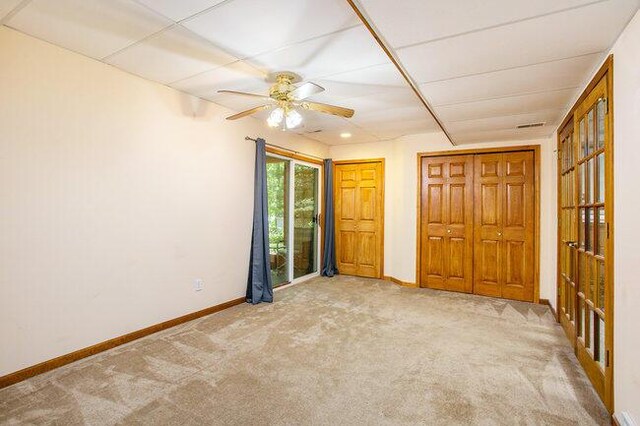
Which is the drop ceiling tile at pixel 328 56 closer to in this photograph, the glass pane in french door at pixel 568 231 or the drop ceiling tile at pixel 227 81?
the drop ceiling tile at pixel 227 81

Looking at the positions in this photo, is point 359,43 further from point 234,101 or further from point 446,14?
point 234,101

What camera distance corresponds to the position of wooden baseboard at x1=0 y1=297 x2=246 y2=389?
2299 millimetres

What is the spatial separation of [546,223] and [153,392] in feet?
16.1

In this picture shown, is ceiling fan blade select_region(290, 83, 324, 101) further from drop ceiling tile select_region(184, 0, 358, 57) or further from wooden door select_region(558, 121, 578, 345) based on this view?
wooden door select_region(558, 121, 578, 345)

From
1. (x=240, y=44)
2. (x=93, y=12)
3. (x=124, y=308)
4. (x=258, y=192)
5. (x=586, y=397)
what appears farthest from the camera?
(x=258, y=192)

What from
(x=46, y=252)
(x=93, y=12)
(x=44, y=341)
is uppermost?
(x=93, y=12)

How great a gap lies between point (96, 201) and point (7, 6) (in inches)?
55.4

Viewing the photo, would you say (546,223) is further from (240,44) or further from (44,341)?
(44,341)

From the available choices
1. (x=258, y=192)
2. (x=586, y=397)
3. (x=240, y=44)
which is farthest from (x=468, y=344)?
(x=240, y=44)

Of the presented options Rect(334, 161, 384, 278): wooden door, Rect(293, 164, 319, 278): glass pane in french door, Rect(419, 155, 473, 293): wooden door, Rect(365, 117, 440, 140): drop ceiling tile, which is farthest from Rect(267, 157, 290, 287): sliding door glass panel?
Rect(419, 155, 473, 293): wooden door

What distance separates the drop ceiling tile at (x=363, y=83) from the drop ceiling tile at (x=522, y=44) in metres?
0.40

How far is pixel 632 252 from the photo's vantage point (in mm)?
1689

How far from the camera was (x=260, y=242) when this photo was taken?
4270mm

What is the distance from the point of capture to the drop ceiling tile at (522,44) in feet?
5.57
